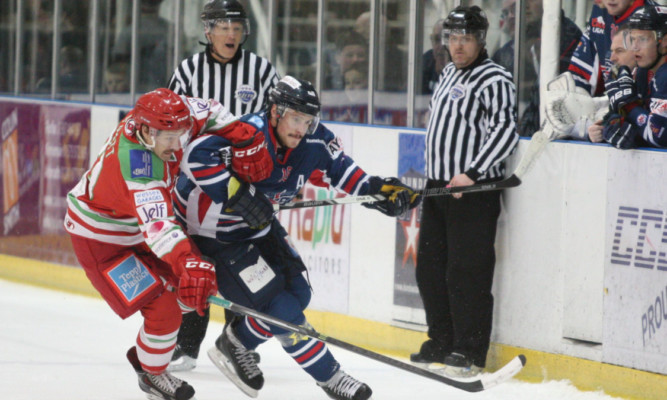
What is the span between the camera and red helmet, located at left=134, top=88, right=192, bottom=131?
3.39 m

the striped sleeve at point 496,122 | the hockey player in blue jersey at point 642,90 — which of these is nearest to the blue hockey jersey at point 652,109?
the hockey player in blue jersey at point 642,90

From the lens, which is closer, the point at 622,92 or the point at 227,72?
the point at 622,92

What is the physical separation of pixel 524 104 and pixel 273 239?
1.40m

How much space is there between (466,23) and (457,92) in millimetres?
282

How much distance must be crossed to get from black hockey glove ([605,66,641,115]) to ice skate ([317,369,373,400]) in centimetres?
137

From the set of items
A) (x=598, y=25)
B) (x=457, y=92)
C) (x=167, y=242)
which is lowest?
(x=167, y=242)

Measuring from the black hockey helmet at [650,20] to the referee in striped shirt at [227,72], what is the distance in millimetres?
1529

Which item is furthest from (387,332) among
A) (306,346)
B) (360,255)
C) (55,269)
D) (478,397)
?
(55,269)

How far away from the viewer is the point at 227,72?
15.7 ft

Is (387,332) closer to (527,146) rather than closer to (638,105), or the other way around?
(527,146)

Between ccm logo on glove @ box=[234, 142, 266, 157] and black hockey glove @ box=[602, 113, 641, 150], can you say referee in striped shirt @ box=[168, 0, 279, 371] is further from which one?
black hockey glove @ box=[602, 113, 641, 150]

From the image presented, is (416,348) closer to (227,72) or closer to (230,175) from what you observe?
(227,72)

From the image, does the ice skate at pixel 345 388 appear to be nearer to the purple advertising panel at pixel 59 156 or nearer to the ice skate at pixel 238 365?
the ice skate at pixel 238 365

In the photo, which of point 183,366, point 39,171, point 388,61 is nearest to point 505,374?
point 183,366
